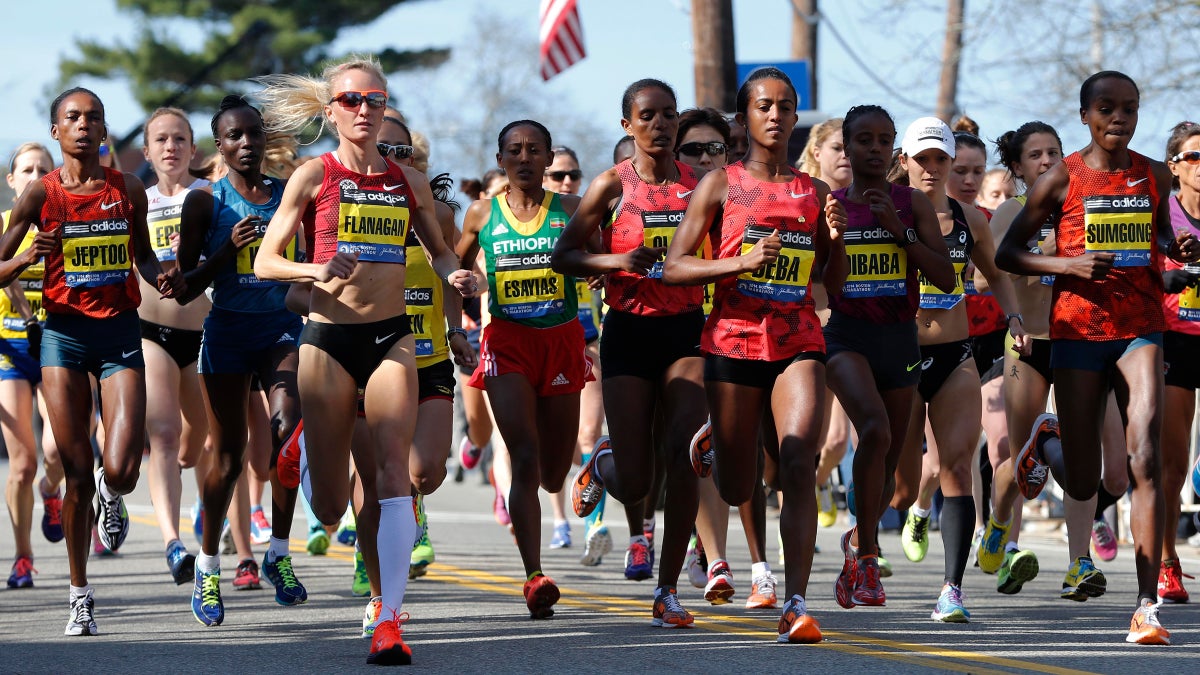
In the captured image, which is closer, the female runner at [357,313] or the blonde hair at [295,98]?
the female runner at [357,313]

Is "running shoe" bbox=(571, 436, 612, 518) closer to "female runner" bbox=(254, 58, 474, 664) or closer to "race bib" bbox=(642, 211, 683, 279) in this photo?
"race bib" bbox=(642, 211, 683, 279)

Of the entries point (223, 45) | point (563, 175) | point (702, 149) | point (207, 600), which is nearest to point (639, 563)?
point (702, 149)

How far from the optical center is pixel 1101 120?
8.43 meters

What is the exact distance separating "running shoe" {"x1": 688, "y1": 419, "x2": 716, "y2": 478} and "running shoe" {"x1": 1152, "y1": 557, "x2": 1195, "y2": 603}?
2639mm

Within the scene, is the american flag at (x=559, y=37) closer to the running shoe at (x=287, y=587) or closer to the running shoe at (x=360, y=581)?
the running shoe at (x=360, y=581)

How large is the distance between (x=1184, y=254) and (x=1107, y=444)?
1.52 meters

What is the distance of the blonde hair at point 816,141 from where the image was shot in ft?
36.0

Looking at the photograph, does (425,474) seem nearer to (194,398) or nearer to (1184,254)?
(194,398)

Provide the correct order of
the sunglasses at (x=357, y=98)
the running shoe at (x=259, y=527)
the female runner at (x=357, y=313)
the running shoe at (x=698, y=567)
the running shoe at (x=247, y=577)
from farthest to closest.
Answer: the running shoe at (x=259, y=527), the running shoe at (x=247, y=577), the running shoe at (x=698, y=567), the sunglasses at (x=357, y=98), the female runner at (x=357, y=313)

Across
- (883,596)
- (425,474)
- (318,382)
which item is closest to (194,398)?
(425,474)

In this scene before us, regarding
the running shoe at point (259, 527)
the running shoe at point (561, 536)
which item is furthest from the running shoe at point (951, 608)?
the running shoe at point (259, 527)

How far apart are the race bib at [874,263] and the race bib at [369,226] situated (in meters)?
2.18

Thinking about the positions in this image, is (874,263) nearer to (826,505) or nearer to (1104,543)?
(1104,543)

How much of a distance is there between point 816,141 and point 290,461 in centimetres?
357
